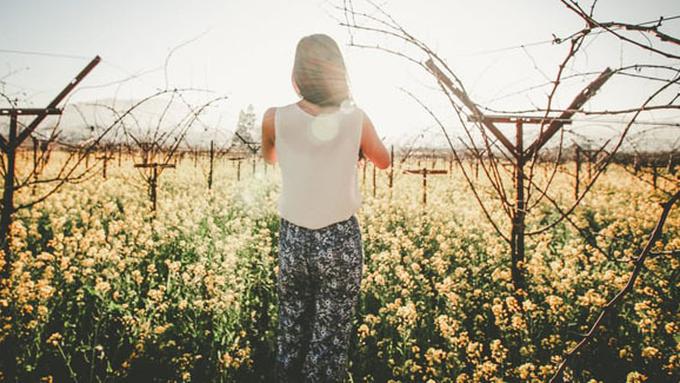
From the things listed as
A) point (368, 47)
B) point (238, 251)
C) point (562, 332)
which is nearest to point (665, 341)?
point (562, 332)

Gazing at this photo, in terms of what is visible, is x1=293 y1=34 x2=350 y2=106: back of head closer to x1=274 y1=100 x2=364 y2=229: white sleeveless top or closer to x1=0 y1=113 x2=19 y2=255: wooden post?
x1=274 y1=100 x2=364 y2=229: white sleeveless top

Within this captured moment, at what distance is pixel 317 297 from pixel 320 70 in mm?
1095

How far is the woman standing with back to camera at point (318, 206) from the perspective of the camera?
1.59 metres

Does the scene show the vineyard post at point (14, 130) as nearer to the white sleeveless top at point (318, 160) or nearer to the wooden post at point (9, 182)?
the wooden post at point (9, 182)

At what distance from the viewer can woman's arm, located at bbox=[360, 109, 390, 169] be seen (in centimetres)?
168

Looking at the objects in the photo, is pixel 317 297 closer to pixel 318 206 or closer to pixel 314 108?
pixel 318 206

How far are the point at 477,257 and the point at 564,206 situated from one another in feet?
19.6

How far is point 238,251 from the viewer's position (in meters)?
5.23

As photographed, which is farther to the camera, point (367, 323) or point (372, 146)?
point (367, 323)

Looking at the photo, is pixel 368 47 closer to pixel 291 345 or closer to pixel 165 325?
pixel 291 345

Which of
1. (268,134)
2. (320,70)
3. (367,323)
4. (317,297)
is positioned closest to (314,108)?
(320,70)

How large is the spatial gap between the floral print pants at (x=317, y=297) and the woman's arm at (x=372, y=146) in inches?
12.6

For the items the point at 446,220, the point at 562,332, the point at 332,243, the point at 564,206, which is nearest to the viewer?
the point at 332,243

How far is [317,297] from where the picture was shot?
1795 millimetres
